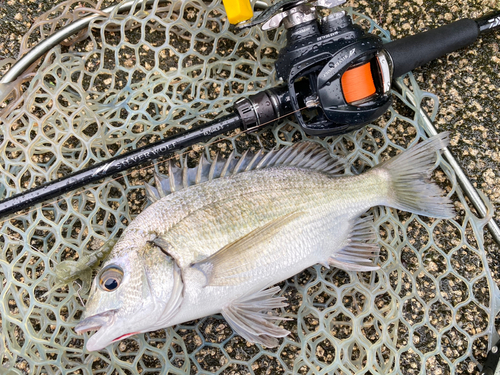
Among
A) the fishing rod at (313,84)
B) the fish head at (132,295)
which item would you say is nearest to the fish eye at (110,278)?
the fish head at (132,295)

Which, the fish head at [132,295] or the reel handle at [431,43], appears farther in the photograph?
the reel handle at [431,43]

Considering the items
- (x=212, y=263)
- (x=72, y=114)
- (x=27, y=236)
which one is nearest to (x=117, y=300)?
(x=212, y=263)

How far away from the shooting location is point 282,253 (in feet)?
6.51

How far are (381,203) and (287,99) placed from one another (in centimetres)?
80

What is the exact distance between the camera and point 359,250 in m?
2.19

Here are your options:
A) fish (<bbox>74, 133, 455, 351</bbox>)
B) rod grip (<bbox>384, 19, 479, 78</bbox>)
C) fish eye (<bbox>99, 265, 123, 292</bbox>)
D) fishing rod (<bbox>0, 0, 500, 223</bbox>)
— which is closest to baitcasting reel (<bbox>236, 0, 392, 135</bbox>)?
fishing rod (<bbox>0, 0, 500, 223</bbox>)

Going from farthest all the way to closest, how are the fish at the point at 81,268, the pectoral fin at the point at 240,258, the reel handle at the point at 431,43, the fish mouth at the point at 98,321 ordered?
1. the reel handle at the point at 431,43
2. the fish at the point at 81,268
3. the pectoral fin at the point at 240,258
4. the fish mouth at the point at 98,321

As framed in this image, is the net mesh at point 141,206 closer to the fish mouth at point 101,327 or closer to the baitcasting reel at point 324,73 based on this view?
the baitcasting reel at point 324,73

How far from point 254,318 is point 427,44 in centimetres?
179

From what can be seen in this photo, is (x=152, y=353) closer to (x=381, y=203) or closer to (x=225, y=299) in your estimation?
(x=225, y=299)

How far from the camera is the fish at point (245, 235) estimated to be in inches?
70.0

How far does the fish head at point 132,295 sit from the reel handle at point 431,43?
1639 millimetres

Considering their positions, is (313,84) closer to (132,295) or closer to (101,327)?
(132,295)

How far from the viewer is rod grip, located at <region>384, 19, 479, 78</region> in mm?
2137
